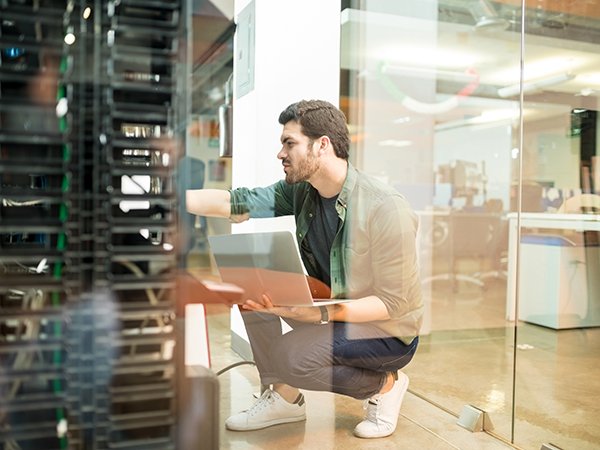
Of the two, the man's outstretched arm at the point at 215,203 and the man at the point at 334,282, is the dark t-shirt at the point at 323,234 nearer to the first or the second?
the man at the point at 334,282

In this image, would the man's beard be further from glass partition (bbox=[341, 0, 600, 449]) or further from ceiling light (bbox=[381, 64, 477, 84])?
ceiling light (bbox=[381, 64, 477, 84])

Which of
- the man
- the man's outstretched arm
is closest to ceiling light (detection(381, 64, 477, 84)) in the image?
the man

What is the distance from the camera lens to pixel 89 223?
12.9 inches

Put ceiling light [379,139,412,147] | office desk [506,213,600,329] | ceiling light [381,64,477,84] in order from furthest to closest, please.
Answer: office desk [506,213,600,329] → ceiling light [381,64,477,84] → ceiling light [379,139,412,147]

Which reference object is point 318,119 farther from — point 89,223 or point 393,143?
point 393,143

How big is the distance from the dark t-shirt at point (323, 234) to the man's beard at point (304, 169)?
6cm

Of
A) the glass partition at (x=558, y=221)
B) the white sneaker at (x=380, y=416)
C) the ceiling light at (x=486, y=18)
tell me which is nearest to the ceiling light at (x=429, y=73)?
the ceiling light at (x=486, y=18)

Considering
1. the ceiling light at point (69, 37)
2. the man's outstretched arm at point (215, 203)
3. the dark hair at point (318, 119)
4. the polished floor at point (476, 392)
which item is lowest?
the polished floor at point (476, 392)

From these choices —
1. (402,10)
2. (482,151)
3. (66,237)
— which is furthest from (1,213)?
(482,151)

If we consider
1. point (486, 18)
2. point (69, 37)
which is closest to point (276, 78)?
point (69, 37)

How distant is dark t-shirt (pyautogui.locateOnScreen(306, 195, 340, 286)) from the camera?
1183 mm

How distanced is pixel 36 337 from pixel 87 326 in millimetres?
28

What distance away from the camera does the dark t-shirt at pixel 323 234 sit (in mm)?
1183

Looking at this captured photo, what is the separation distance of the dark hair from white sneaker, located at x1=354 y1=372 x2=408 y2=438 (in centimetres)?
67
